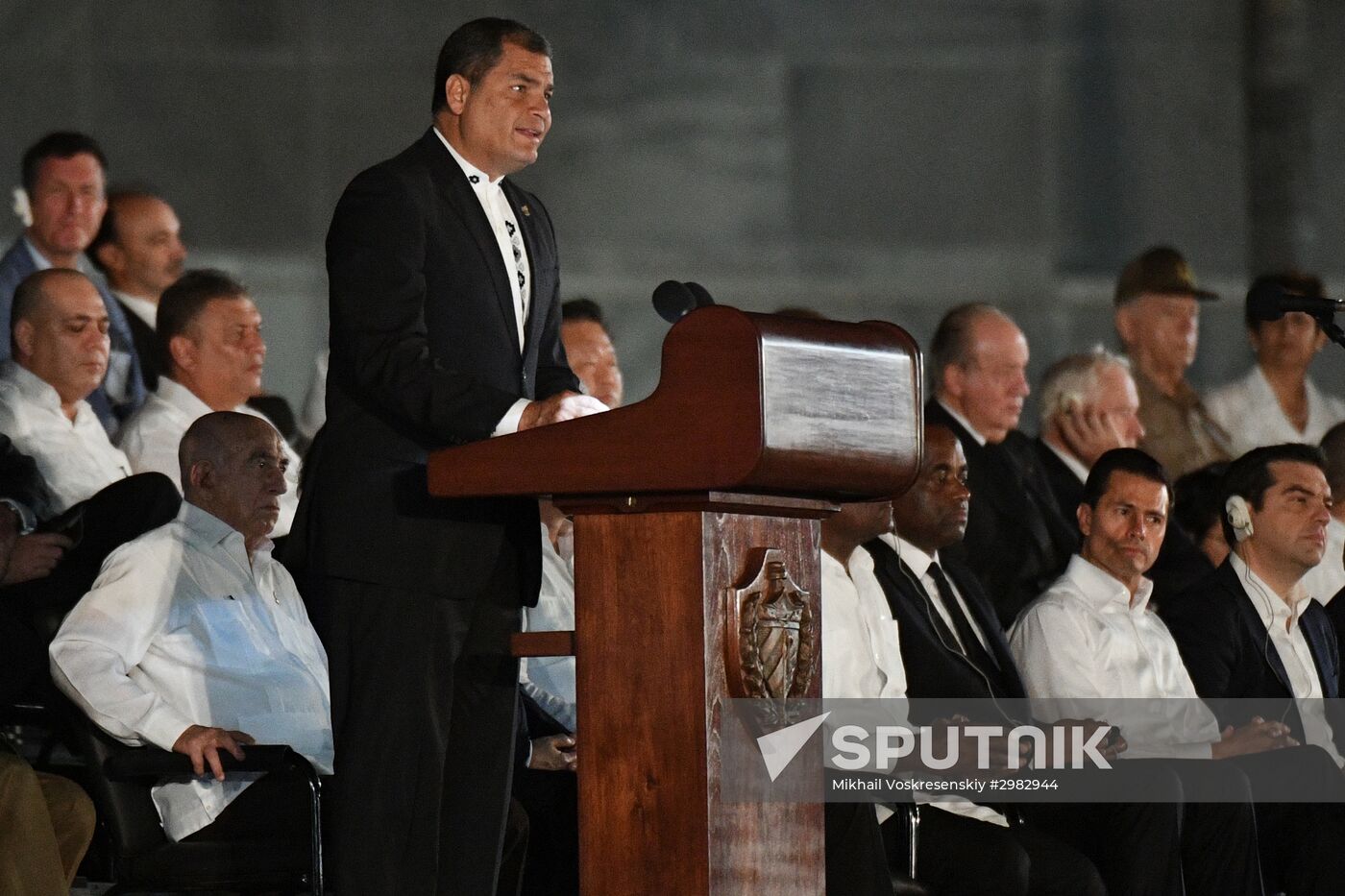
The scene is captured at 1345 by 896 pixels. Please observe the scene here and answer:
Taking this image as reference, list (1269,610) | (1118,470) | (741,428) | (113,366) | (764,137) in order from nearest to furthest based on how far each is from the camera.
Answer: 1. (741,428)
2. (1118,470)
3. (1269,610)
4. (113,366)
5. (764,137)

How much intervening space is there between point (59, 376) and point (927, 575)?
5.96 ft

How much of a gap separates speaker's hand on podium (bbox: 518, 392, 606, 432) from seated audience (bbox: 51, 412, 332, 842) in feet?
3.41

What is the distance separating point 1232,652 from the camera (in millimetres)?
4090

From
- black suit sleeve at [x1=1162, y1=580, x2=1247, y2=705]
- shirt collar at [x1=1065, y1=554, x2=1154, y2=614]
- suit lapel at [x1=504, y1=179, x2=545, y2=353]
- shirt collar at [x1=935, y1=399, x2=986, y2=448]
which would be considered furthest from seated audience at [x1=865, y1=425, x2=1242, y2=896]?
suit lapel at [x1=504, y1=179, x2=545, y2=353]

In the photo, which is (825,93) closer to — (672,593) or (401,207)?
(401,207)

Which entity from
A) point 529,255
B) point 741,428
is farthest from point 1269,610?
point 741,428

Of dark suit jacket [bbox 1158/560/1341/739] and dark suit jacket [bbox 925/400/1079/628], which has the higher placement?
dark suit jacket [bbox 925/400/1079/628]

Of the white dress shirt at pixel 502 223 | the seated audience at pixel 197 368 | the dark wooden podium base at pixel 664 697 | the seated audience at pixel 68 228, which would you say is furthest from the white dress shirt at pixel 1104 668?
the dark wooden podium base at pixel 664 697

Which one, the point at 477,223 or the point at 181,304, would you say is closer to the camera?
the point at 477,223

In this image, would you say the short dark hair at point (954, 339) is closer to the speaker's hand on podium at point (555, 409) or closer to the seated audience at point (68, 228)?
the seated audience at point (68, 228)

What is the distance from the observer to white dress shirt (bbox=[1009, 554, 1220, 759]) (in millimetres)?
3807

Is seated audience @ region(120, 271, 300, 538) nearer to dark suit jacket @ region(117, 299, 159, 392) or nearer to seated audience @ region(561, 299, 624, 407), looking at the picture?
dark suit jacket @ region(117, 299, 159, 392)

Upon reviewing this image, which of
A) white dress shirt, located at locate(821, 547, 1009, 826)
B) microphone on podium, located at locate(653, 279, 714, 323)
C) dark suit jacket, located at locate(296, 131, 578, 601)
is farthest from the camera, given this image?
white dress shirt, located at locate(821, 547, 1009, 826)

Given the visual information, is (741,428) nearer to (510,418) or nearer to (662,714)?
(662,714)
